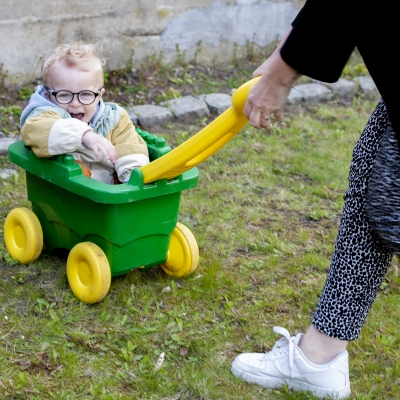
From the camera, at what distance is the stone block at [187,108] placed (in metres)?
4.68

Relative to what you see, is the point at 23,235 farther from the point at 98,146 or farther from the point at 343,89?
the point at 343,89

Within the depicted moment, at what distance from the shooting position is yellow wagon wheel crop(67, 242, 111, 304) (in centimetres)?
256

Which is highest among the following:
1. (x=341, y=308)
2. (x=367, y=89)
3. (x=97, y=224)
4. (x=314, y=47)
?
(x=314, y=47)

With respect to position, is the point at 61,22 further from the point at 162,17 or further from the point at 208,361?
the point at 208,361

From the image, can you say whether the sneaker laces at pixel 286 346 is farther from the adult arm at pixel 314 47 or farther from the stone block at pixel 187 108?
the stone block at pixel 187 108

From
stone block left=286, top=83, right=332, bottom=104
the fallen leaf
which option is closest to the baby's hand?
the fallen leaf

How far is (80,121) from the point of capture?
259cm

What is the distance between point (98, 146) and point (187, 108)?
89.3 inches

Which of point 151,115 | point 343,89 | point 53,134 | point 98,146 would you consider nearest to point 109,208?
point 98,146

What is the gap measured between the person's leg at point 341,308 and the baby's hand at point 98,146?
0.85 m

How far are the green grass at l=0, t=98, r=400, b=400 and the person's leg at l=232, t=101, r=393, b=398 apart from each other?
62 millimetres

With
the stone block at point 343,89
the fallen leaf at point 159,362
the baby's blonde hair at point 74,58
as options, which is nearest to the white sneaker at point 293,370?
the fallen leaf at point 159,362

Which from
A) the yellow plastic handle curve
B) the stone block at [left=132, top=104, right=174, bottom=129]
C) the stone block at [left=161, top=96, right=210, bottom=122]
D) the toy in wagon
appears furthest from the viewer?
the stone block at [left=161, top=96, right=210, bottom=122]

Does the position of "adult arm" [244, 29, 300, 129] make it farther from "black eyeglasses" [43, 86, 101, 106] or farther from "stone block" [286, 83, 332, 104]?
"stone block" [286, 83, 332, 104]
